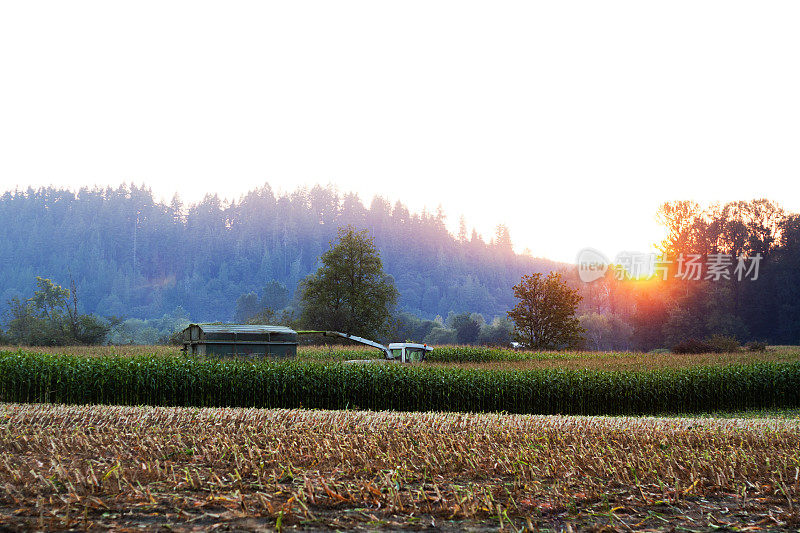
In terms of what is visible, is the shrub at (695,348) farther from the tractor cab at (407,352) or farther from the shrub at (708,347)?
the tractor cab at (407,352)

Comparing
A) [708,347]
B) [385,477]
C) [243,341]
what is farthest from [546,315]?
[385,477]

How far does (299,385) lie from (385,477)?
9411 mm

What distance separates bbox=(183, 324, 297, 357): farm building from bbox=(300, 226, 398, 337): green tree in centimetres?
2840

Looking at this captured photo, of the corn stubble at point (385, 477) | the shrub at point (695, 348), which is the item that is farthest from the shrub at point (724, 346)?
the corn stubble at point (385, 477)

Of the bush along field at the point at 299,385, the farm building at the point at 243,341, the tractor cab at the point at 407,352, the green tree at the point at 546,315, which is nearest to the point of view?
the bush along field at the point at 299,385

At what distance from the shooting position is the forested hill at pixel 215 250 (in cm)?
13312

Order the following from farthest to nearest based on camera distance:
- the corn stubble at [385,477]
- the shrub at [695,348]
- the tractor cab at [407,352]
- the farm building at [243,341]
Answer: the shrub at [695,348]
the tractor cab at [407,352]
the farm building at [243,341]
the corn stubble at [385,477]

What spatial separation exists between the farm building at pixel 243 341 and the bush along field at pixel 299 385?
2.98 metres

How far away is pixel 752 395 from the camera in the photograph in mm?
18703

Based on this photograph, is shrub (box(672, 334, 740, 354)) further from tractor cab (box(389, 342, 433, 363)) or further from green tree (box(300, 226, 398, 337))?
green tree (box(300, 226, 398, 337))

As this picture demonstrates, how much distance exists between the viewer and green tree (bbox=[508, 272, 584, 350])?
3488cm

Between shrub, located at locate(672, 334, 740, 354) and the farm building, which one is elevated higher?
the farm building

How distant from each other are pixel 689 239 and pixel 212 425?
6125 centimetres

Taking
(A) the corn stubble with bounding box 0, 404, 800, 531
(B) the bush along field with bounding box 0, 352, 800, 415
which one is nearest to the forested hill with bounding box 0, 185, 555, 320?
(B) the bush along field with bounding box 0, 352, 800, 415
